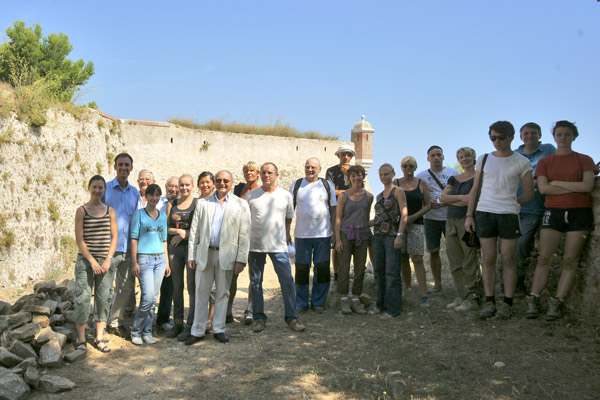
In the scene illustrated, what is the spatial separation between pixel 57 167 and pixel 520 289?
9.65m

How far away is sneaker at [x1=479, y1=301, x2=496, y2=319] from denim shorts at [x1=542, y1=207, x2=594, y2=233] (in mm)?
1115

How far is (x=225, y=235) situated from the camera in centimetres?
511

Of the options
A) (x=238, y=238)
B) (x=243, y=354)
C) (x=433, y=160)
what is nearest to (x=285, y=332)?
(x=243, y=354)

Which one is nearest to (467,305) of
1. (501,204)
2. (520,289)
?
(520,289)

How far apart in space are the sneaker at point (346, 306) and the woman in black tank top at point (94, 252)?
3063 mm

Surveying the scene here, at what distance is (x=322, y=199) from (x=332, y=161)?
42.2ft

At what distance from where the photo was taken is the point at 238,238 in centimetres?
521

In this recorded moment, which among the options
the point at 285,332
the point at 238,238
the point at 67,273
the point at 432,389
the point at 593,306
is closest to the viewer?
the point at 432,389

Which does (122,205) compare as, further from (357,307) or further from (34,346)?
(357,307)

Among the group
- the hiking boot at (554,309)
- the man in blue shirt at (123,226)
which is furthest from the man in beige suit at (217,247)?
the hiking boot at (554,309)

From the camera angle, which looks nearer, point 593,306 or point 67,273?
point 593,306

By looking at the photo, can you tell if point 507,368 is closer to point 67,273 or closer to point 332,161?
point 67,273

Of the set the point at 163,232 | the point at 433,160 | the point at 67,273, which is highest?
the point at 433,160

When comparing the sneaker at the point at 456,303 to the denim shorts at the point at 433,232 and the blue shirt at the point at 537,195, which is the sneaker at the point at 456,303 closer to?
the denim shorts at the point at 433,232
